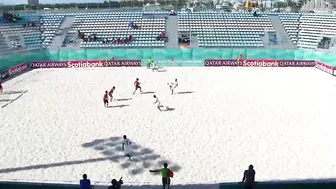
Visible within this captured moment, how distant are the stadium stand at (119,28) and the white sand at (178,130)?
9977 millimetres

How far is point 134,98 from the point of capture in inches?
838

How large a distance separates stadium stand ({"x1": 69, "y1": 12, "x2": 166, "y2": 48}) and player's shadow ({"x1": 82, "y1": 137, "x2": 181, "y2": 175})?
2145 cm

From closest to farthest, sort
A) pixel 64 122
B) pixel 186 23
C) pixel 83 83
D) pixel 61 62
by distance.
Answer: pixel 64 122 < pixel 83 83 < pixel 61 62 < pixel 186 23

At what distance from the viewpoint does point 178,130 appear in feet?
52.2

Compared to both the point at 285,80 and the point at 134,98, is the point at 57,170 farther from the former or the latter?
the point at 285,80

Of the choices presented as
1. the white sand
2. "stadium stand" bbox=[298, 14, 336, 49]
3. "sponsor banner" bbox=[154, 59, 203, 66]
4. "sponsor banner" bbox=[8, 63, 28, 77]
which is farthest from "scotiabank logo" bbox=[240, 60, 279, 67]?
"sponsor banner" bbox=[8, 63, 28, 77]

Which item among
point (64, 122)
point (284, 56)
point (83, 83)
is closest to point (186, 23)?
point (284, 56)

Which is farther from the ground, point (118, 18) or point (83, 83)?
point (118, 18)

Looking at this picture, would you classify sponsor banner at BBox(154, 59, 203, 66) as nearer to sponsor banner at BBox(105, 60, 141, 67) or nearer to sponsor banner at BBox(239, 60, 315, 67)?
sponsor banner at BBox(105, 60, 141, 67)

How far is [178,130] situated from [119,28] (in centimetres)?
2448

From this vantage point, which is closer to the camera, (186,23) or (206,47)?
(206,47)

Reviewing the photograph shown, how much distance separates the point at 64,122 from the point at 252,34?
2499 centimetres

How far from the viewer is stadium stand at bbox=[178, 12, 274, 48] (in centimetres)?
3568

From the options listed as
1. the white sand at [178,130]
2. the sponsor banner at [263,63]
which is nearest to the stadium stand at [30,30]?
the white sand at [178,130]
